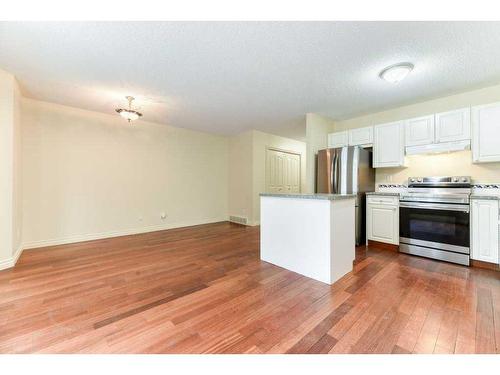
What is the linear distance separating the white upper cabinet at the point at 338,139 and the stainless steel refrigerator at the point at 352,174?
0.41m

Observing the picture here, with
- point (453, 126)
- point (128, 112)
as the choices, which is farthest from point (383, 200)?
point (128, 112)

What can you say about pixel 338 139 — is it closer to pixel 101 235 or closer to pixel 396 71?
pixel 396 71

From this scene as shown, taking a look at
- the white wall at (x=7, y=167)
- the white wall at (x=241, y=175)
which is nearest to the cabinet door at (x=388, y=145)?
the white wall at (x=241, y=175)

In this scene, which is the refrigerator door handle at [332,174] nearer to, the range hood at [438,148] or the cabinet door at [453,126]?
the range hood at [438,148]

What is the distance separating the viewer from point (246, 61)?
2.39 meters

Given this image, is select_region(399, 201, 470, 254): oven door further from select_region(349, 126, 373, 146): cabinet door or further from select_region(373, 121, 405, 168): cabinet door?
select_region(349, 126, 373, 146): cabinet door

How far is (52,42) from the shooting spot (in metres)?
2.04

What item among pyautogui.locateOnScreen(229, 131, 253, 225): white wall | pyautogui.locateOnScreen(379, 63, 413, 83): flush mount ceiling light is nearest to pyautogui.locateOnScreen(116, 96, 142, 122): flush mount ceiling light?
pyautogui.locateOnScreen(229, 131, 253, 225): white wall

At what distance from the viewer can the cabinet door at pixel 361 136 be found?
3791 millimetres

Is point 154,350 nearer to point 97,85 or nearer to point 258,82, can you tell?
point 258,82

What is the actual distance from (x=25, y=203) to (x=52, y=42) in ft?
9.20

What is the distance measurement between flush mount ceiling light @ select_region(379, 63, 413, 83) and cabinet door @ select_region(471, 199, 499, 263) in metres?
1.83

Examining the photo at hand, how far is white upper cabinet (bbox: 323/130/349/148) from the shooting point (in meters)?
4.09
